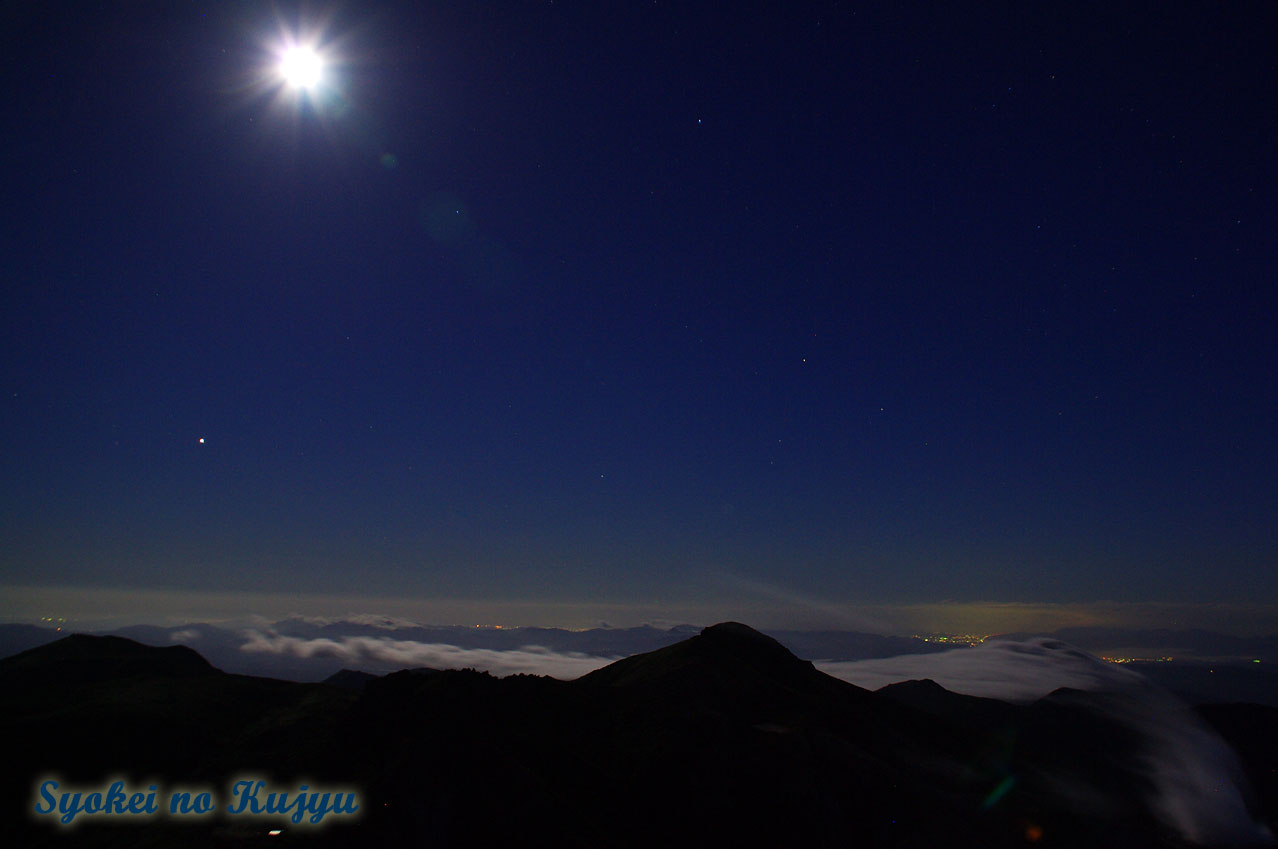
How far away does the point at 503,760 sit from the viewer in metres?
64.2

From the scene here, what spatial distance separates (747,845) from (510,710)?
3459cm

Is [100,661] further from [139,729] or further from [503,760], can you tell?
[503,760]

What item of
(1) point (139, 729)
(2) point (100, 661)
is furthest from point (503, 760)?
(2) point (100, 661)

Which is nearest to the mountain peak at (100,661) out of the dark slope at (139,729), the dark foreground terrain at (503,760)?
the dark slope at (139,729)

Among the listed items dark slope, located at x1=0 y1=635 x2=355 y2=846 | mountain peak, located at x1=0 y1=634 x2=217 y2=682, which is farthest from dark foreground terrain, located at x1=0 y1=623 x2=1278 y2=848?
mountain peak, located at x1=0 y1=634 x2=217 y2=682

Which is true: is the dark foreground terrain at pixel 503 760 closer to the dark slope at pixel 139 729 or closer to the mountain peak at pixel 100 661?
the dark slope at pixel 139 729

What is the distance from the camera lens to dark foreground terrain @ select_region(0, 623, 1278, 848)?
5747 cm

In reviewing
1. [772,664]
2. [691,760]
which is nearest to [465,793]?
[691,760]

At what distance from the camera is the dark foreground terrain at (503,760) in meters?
57.5

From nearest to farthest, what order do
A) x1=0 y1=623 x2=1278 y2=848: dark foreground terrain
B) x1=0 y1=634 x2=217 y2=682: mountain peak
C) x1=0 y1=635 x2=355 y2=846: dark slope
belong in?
x1=0 y1=623 x2=1278 y2=848: dark foreground terrain
x1=0 y1=635 x2=355 y2=846: dark slope
x1=0 y1=634 x2=217 y2=682: mountain peak

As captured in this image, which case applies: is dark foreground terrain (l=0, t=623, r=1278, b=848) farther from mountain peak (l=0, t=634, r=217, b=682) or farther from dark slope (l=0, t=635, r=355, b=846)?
mountain peak (l=0, t=634, r=217, b=682)

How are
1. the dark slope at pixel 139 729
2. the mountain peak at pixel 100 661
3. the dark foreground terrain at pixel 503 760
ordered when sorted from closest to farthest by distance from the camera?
the dark foreground terrain at pixel 503 760 < the dark slope at pixel 139 729 < the mountain peak at pixel 100 661

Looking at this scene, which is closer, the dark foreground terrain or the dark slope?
the dark foreground terrain

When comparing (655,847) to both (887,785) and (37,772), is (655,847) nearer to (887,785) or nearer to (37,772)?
(887,785)
